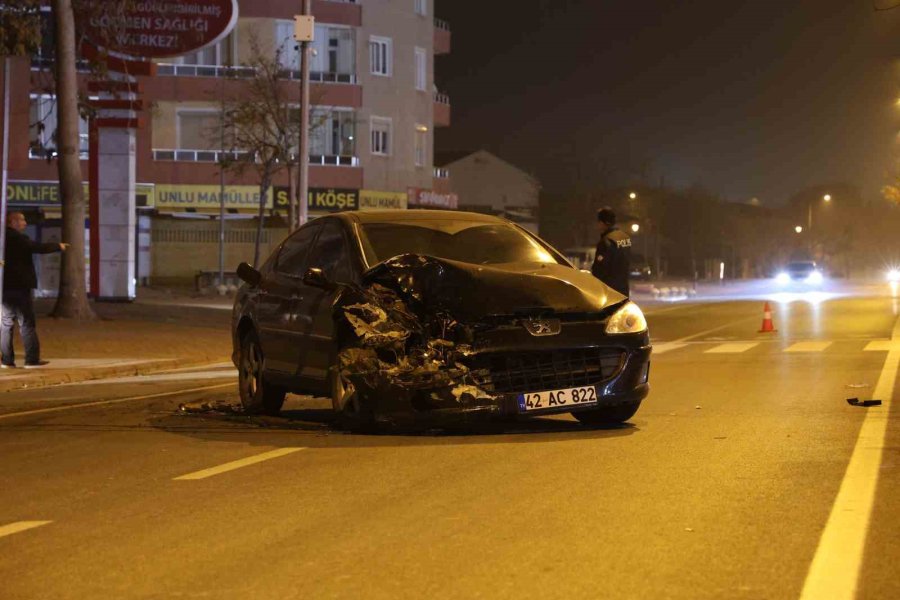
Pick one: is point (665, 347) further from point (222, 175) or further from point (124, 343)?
point (222, 175)

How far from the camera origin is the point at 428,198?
59.6 meters

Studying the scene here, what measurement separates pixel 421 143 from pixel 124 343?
127ft

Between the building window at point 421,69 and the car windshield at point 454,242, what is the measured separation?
4891 centimetres

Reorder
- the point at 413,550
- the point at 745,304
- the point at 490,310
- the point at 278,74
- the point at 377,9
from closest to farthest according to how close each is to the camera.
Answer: the point at 413,550 → the point at 490,310 → the point at 745,304 → the point at 278,74 → the point at 377,9

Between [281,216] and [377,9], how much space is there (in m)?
9.31

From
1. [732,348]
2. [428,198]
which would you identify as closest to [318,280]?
[732,348]

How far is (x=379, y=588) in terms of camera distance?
542cm

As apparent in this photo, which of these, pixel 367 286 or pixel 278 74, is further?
pixel 278 74

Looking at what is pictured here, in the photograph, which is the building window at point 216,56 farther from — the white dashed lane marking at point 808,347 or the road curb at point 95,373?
the white dashed lane marking at point 808,347

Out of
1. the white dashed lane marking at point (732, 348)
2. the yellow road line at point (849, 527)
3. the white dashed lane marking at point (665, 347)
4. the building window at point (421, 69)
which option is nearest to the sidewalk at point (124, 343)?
the white dashed lane marking at point (665, 347)

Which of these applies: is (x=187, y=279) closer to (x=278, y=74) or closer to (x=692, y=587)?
(x=278, y=74)

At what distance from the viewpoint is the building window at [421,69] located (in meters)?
59.6

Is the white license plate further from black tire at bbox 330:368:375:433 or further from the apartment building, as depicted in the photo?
the apartment building

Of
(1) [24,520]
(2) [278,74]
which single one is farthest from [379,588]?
(2) [278,74]
